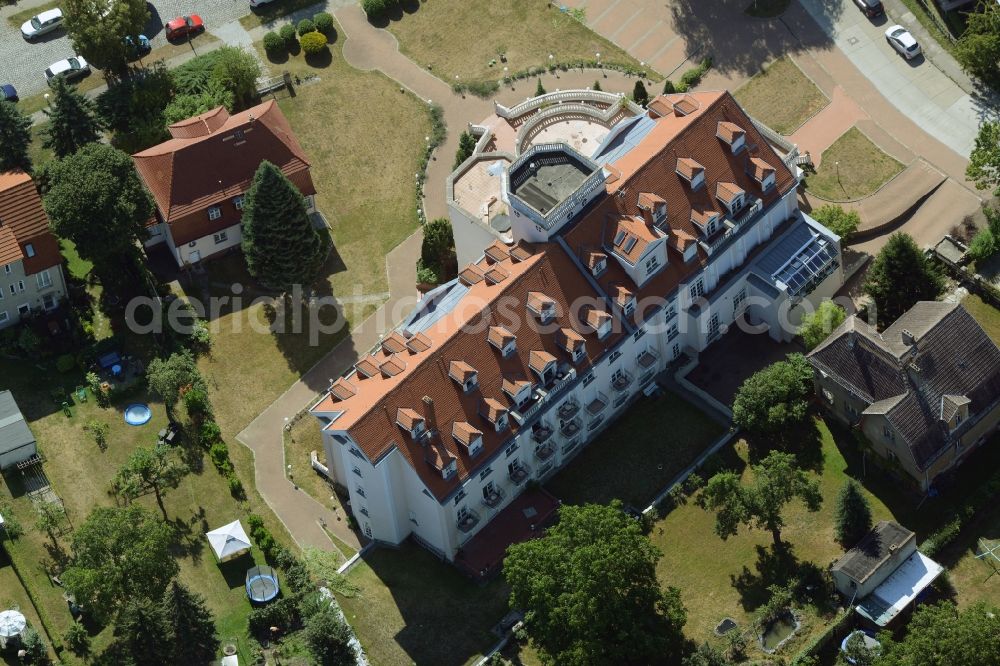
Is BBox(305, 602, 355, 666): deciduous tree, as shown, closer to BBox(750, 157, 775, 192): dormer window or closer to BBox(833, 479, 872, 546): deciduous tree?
BBox(833, 479, 872, 546): deciduous tree

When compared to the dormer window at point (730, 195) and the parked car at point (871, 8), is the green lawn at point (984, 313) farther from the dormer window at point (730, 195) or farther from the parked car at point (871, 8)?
the parked car at point (871, 8)

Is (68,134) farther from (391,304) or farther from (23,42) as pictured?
(391,304)

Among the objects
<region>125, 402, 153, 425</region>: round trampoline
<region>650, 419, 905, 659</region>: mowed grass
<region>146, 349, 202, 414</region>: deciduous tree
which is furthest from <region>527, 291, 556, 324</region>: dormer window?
<region>125, 402, 153, 425</region>: round trampoline

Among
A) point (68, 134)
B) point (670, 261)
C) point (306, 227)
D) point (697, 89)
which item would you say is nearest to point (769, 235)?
point (670, 261)

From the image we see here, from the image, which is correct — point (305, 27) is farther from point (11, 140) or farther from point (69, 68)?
point (11, 140)

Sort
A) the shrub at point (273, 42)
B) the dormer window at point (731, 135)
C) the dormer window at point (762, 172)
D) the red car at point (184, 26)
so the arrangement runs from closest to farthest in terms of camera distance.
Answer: the dormer window at point (731, 135) → the dormer window at point (762, 172) → the shrub at point (273, 42) → the red car at point (184, 26)

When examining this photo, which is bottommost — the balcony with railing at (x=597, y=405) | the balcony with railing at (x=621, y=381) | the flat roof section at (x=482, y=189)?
the balcony with railing at (x=597, y=405)

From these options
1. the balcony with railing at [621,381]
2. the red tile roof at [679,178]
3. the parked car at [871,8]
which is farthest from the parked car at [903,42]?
the balcony with railing at [621,381]
